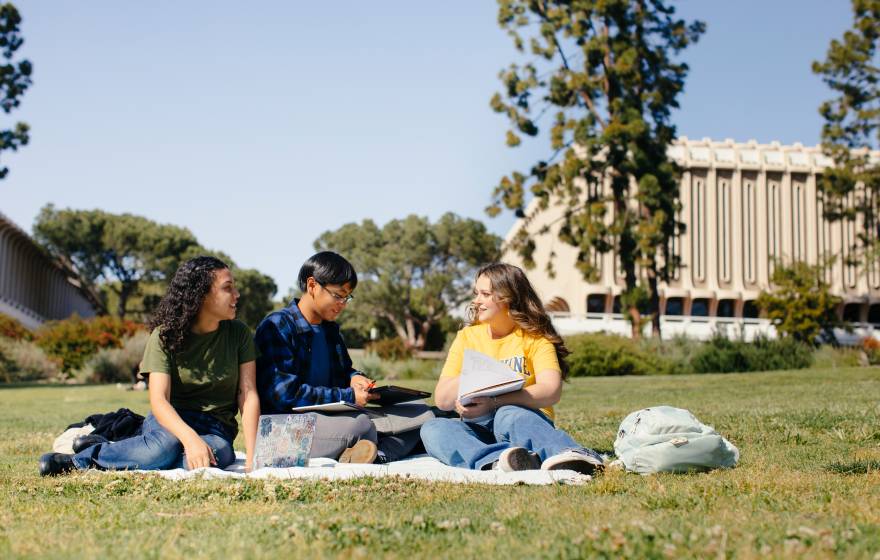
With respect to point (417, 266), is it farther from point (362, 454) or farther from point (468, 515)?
point (468, 515)

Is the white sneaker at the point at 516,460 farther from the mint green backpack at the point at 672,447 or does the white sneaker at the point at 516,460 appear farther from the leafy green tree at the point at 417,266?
the leafy green tree at the point at 417,266

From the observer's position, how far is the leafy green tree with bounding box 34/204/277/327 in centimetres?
5134

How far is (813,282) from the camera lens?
1474 inches

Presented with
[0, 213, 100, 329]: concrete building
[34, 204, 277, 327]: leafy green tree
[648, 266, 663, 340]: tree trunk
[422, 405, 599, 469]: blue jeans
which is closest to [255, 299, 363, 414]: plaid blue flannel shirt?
[422, 405, 599, 469]: blue jeans

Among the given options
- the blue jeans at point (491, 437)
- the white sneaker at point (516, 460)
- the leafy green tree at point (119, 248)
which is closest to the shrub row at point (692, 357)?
the blue jeans at point (491, 437)

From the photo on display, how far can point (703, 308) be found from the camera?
6706 centimetres

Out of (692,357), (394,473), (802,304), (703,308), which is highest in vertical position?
(802,304)

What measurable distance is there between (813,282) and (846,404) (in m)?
30.8

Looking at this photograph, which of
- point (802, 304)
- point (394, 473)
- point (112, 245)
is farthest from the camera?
point (112, 245)

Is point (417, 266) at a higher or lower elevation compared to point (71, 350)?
higher

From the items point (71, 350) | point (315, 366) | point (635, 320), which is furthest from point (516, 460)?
point (71, 350)

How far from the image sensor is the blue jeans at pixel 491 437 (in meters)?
4.53

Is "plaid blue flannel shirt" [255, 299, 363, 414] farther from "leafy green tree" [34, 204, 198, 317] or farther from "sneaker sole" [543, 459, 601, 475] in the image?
"leafy green tree" [34, 204, 198, 317]

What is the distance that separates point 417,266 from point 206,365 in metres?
48.1
